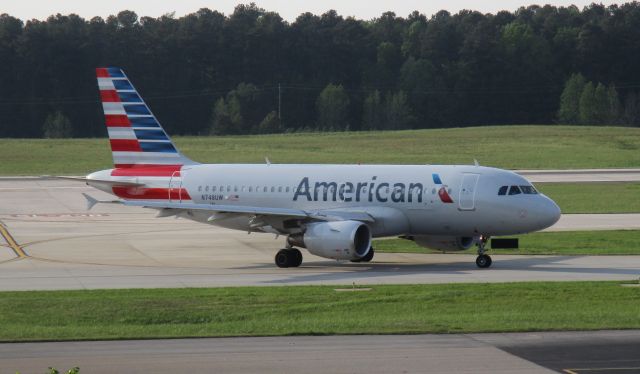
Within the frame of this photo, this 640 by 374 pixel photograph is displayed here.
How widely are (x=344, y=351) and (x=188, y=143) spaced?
10749 centimetres

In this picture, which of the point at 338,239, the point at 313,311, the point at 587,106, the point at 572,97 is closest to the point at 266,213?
the point at 338,239

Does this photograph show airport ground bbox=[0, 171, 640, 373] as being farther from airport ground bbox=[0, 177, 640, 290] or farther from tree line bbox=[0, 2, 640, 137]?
tree line bbox=[0, 2, 640, 137]

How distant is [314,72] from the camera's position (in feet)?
575

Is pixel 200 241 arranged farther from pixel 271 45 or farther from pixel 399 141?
pixel 271 45

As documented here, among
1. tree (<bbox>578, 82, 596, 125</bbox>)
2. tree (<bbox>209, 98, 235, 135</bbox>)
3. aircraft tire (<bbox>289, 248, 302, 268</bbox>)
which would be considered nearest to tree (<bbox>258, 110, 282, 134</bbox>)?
tree (<bbox>209, 98, 235, 135</bbox>)

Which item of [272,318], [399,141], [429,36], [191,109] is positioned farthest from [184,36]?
[272,318]

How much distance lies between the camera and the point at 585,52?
6855 inches

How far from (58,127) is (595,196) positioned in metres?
91.7

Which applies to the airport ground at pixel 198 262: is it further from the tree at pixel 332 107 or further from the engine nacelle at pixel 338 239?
the tree at pixel 332 107

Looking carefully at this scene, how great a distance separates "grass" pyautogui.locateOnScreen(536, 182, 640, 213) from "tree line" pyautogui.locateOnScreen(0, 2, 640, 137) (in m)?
81.6

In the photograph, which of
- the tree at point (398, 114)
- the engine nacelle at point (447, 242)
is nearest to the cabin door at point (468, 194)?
the engine nacelle at point (447, 242)

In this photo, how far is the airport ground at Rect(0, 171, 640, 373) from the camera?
900 inches

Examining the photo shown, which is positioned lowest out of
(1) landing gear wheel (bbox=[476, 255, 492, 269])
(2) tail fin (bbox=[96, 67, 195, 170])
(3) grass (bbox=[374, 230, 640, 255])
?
(3) grass (bbox=[374, 230, 640, 255])

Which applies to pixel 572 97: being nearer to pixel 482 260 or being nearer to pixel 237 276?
pixel 482 260
